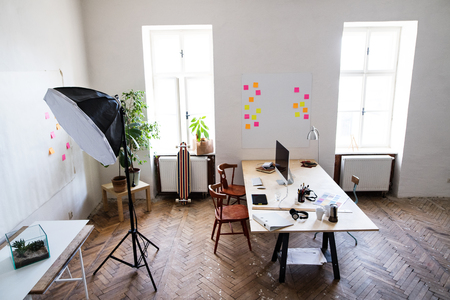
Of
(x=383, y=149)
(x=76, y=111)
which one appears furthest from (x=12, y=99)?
(x=383, y=149)

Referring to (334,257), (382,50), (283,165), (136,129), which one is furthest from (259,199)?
(382,50)

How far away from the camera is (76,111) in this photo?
2289mm

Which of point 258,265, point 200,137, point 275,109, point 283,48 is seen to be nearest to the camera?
point 258,265

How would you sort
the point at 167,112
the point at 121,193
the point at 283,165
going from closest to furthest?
the point at 283,165 < the point at 121,193 < the point at 167,112

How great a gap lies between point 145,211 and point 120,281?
1.77 m

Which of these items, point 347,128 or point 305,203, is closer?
point 305,203

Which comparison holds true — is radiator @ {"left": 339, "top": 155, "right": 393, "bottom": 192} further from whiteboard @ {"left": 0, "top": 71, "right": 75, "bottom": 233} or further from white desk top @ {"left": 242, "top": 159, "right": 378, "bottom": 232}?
whiteboard @ {"left": 0, "top": 71, "right": 75, "bottom": 233}

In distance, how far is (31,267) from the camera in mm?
2262

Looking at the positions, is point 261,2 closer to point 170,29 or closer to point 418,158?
point 170,29

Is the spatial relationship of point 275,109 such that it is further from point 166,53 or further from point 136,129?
point 136,129

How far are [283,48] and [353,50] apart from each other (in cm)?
143

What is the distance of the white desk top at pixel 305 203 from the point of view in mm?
2816

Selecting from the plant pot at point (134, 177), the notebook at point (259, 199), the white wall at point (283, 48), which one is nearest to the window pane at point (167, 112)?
the white wall at point (283, 48)

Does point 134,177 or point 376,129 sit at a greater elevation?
point 376,129
